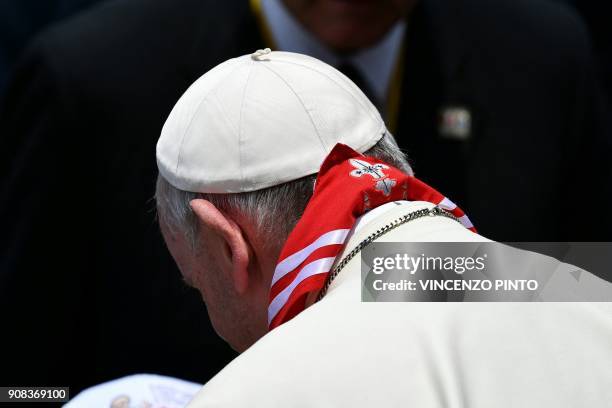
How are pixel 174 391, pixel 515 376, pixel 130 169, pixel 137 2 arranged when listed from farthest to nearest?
pixel 137 2, pixel 130 169, pixel 174 391, pixel 515 376

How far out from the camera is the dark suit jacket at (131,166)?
10.5 ft

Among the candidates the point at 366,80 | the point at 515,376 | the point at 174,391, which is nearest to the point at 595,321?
the point at 515,376

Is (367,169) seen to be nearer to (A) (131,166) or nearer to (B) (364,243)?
(B) (364,243)

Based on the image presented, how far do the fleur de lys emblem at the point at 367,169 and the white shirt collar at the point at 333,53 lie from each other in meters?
1.60

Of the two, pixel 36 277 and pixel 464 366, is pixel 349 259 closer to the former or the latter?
pixel 464 366

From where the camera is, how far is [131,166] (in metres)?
3.21

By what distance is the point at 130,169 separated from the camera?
321 cm

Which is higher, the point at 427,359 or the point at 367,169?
the point at 367,169

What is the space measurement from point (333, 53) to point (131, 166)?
0.64 metres

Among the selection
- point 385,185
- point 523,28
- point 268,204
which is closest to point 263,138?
point 268,204

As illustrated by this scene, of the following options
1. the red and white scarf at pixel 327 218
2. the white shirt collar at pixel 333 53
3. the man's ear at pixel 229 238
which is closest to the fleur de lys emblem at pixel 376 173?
the red and white scarf at pixel 327 218

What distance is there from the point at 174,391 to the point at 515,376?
0.80m

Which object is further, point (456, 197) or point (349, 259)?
point (456, 197)

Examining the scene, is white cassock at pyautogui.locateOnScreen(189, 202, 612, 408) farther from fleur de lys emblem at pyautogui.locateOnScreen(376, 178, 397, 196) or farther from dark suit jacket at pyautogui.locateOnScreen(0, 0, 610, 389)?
dark suit jacket at pyautogui.locateOnScreen(0, 0, 610, 389)
